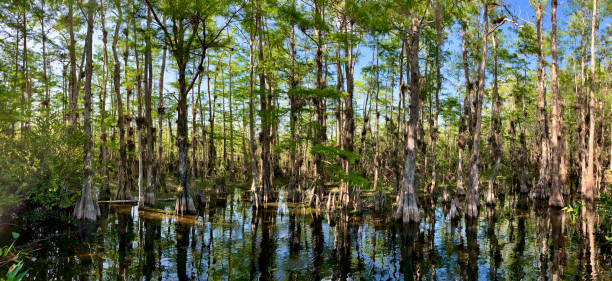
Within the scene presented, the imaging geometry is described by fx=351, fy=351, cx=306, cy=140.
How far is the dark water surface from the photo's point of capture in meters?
8.65

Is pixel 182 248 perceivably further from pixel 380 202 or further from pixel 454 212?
pixel 454 212

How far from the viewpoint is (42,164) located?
36.9 ft

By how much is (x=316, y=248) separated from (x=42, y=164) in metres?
9.19

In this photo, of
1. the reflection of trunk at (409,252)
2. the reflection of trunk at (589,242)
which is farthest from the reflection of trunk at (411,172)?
the reflection of trunk at (589,242)

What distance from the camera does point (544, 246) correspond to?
11.4 metres

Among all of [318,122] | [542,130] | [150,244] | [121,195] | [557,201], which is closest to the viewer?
[150,244]

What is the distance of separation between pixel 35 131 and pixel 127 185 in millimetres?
9916

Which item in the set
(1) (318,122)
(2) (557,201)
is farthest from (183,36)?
(2) (557,201)

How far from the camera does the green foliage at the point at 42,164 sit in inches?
397

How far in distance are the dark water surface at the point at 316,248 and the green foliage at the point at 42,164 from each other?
4.63 ft

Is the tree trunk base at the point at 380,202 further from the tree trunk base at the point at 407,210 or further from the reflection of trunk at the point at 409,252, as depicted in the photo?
the reflection of trunk at the point at 409,252

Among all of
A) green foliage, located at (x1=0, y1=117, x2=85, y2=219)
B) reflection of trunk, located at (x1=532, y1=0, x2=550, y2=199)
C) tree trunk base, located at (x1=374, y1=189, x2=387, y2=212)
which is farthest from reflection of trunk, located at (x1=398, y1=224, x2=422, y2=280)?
reflection of trunk, located at (x1=532, y1=0, x2=550, y2=199)

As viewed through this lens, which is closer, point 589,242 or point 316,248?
point 316,248

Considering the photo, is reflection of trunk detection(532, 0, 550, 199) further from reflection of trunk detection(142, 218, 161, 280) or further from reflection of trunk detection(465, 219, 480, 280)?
reflection of trunk detection(142, 218, 161, 280)
